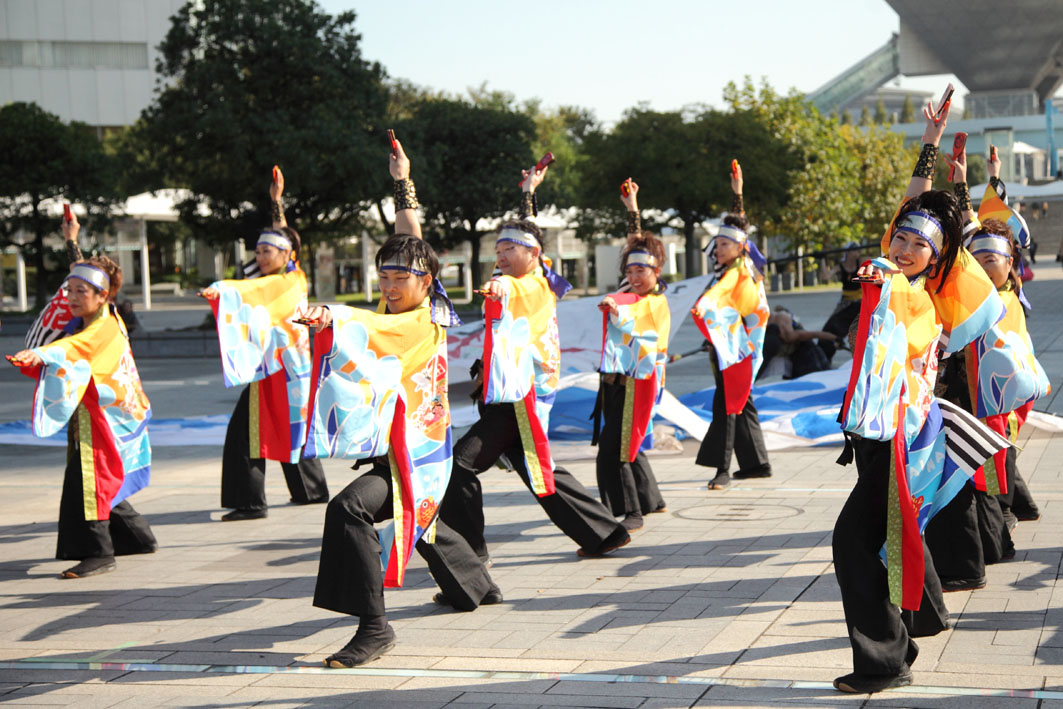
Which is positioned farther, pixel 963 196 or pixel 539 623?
pixel 963 196

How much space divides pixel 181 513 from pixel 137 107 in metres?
50.1

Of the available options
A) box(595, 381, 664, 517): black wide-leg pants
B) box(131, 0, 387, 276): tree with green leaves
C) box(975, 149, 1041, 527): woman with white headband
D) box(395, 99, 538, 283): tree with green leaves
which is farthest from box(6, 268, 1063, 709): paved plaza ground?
box(395, 99, 538, 283): tree with green leaves

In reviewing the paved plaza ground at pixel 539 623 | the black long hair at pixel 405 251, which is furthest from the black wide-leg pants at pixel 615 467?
the black long hair at pixel 405 251

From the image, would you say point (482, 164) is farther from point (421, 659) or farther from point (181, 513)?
point (421, 659)

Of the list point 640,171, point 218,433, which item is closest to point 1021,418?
point 218,433

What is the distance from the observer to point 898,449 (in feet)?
14.2

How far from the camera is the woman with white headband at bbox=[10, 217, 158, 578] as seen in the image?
6.44m

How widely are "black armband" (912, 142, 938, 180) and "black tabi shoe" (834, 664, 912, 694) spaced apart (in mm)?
2010

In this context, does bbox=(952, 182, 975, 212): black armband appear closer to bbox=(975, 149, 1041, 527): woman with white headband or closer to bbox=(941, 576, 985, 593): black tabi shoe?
bbox=(975, 149, 1041, 527): woman with white headband

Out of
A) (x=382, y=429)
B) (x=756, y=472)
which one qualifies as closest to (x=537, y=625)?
(x=382, y=429)

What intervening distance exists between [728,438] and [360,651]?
4171 mm

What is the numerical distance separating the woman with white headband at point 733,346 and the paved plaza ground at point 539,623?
1.31 ft

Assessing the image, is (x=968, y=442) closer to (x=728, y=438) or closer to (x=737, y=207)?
(x=728, y=438)

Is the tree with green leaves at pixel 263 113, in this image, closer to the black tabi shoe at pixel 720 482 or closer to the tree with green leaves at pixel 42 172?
the tree with green leaves at pixel 42 172
